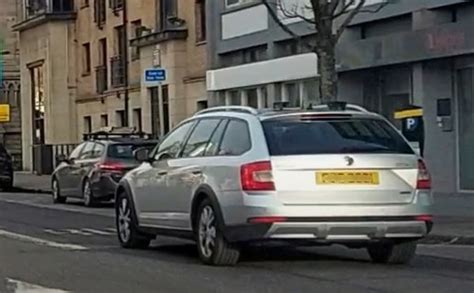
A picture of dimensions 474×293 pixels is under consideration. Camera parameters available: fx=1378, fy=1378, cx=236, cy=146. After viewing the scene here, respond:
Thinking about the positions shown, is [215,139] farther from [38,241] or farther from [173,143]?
[38,241]

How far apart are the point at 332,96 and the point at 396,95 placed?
734cm

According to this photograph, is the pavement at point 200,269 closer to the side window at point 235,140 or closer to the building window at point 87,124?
the side window at point 235,140

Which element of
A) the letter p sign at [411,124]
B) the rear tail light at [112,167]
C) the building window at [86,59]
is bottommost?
the rear tail light at [112,167]

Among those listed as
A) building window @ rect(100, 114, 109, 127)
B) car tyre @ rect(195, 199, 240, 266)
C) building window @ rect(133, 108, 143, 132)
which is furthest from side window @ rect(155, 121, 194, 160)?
building window @ rect(100, 114, 109, 127)

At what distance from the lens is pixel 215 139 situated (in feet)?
48.2

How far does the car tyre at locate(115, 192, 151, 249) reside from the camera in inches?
654

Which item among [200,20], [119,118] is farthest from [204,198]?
[119,118]

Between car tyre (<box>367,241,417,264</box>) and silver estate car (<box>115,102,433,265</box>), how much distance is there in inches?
0.4

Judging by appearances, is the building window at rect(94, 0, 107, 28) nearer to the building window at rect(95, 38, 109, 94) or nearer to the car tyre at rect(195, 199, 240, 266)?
the building window at rect(95, 38, 109, 94)

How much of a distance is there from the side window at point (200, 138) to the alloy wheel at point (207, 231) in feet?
2.58

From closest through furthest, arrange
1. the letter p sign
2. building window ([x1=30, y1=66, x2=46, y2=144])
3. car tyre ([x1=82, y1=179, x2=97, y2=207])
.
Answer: the letter p sign → car tyre ([x1=82, y1=179, x2=97, y2=207]) → building window ([x1=30, y1=66, x2=46, y2=144])

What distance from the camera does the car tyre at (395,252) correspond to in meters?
14.4

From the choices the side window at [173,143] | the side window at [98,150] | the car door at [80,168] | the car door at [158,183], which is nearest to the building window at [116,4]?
the car door at [80,168]

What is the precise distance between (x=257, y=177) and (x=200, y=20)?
26.3 metres
